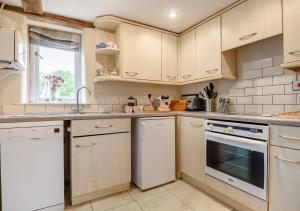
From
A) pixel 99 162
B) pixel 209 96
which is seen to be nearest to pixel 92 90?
pixel 99 162

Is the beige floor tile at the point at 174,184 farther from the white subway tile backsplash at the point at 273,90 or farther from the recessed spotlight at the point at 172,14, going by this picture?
the recessed spotlight at the point at 172,14

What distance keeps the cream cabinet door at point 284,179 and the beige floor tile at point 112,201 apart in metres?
1.29

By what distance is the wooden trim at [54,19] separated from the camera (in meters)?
2.01

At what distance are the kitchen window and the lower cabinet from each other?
3.08 ft

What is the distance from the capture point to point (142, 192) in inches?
78.7

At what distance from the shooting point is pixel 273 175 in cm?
134

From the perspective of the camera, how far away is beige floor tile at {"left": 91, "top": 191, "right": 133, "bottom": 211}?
172 cm

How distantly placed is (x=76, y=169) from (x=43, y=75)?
1.36 meters

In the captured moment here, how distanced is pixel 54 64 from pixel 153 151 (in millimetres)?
1742

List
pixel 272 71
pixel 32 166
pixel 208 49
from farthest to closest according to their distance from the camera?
pixel 208 49, pixel 272 71, pixel 32 166

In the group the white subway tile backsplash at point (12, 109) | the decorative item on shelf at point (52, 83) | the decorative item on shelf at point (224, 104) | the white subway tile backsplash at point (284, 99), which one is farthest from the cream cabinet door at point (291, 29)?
the white subway tile backsplash at point (12, 109)

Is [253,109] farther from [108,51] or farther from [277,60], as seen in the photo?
[108,51]

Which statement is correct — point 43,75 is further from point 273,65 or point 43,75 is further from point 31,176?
point 273,65

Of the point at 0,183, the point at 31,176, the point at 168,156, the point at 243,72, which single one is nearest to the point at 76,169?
the point at 31,176
